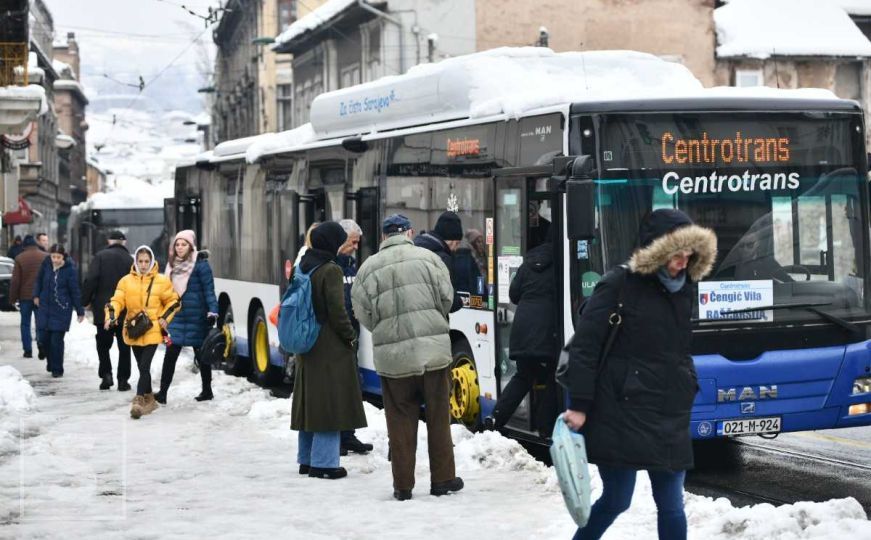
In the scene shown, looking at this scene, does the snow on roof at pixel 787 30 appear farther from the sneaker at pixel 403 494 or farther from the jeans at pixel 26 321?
the sneaker at pixel 403 494

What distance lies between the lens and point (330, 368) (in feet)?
34.3

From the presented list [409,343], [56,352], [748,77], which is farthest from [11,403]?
[748,77]

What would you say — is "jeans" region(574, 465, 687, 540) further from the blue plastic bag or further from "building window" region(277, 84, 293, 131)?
"building window" region(277, 84, 293, 131)

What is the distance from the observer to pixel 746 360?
421 inches

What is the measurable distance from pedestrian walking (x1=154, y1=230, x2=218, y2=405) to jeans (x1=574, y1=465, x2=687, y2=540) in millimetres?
9162

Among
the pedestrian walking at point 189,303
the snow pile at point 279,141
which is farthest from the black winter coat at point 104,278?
the pedestrian walking at point 189,303

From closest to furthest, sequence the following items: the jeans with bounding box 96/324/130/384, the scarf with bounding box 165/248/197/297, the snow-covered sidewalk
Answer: the snow-covered sidewalk
the scarf with bounding box 165/248/197/297
the jeans with bounding box 96/324/130/384

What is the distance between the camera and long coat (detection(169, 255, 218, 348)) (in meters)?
15.6

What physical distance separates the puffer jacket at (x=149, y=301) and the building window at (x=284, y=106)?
40.6 meters

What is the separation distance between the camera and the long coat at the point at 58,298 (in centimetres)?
1994

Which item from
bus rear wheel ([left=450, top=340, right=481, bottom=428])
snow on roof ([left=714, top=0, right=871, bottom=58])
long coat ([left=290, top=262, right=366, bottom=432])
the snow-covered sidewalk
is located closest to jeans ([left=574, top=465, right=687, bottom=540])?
the snow-covered sidewalk

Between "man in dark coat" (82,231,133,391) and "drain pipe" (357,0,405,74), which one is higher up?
"drain pipe" (357,0,405,74)

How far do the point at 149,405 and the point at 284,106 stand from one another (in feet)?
144

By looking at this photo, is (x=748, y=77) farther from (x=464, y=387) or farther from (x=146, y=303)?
(x=464, y=387)
